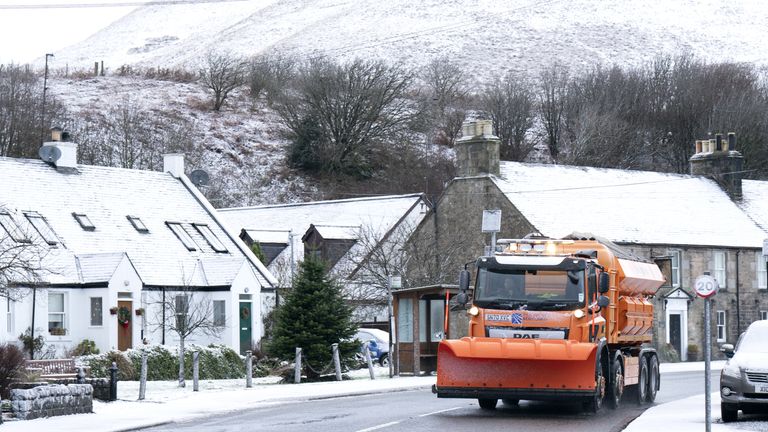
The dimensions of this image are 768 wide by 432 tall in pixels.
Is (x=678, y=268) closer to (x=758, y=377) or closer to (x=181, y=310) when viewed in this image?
(x=181, y=310)

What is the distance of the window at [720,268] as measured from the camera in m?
59.3

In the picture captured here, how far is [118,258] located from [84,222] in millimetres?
3779

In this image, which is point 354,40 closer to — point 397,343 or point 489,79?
point 489,79

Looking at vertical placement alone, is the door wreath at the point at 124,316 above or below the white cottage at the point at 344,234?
below

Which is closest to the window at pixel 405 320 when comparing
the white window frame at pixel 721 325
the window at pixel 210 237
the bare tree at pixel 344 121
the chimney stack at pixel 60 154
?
the window at pixel 210 237

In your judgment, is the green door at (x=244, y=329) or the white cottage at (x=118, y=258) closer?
the white cottage at (x=118, y=258)

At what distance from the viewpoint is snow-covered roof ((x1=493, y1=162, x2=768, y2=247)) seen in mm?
55312

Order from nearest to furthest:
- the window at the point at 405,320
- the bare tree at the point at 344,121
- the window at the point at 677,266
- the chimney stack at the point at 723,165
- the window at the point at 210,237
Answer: the window at the point at 405,320
the window at the point at 210,237
the window at the point at 677,266
the chimney stack at the point at 723,165
the bare tree at the point at 344,121

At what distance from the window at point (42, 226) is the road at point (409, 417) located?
17.8m

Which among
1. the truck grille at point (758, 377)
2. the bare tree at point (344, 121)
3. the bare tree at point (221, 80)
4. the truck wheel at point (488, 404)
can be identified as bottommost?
the truck wheel at point (488, 404)

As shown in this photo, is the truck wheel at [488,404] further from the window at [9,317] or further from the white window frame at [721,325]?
the white window frame at [721,325]

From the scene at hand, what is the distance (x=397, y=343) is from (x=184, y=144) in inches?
2695

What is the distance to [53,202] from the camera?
4588 centimetres

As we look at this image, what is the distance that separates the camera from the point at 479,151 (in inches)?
2205
